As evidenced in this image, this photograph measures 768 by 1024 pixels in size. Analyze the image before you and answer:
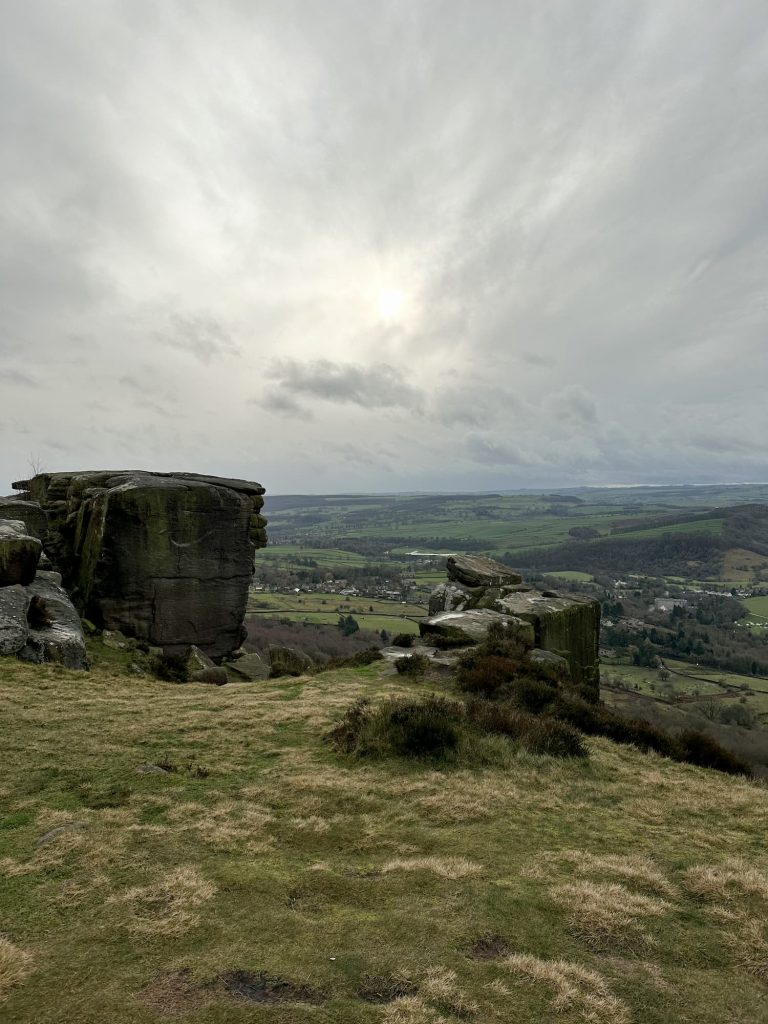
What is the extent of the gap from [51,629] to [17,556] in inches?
146

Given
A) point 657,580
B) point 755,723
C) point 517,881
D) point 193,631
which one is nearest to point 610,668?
point 755,723

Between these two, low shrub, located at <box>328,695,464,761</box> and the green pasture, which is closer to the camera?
low shrub, located at <box>328,695,464,761</box>

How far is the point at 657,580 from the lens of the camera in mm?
173625

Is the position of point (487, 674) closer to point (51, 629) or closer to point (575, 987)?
point (575, 987)

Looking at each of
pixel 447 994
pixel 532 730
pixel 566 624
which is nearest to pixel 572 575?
pixel 566 624

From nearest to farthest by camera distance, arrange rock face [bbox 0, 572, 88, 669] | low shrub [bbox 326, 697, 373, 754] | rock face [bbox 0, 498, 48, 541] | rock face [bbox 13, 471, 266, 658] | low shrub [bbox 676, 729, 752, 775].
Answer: low shrub [bbox 326, 697, 373, 754], low shrub [bbox 676, 729, 752, 775], rock face [bbox 0, 572, 88, 669], rock face [bbox 13, 471, 266, 658], rock face [bbox 0, 498, 48, 541]

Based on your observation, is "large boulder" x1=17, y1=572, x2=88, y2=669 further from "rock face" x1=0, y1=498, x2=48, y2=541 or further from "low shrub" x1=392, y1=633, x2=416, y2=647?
"low shrub" x1=392, y1=633, x2=416, y2=647

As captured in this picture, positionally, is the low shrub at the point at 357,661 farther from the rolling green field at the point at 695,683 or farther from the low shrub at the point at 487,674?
the rolling green field at the point at 695,683

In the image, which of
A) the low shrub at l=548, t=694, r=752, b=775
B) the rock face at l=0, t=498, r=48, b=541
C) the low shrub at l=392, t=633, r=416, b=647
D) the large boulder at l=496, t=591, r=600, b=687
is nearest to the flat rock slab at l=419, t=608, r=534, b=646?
the low shrub at l=392, t=633, r=416, b=647

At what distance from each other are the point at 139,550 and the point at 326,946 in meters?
26.4

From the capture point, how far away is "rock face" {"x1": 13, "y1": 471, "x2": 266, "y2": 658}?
93.8 ft

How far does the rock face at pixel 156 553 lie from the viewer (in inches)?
1125

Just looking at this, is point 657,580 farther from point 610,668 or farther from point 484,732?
point 484,732

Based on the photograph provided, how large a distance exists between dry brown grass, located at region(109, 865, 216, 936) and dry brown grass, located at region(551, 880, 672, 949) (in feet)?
15.1
